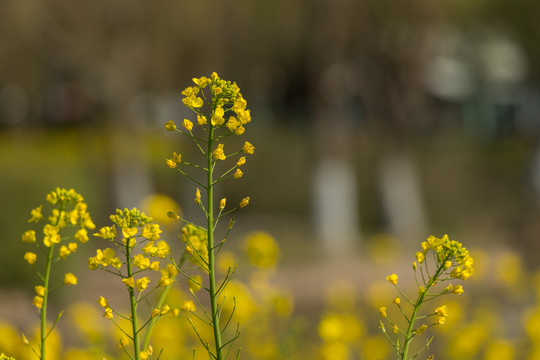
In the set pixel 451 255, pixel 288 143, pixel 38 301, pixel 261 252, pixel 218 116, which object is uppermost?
pixel 288 143

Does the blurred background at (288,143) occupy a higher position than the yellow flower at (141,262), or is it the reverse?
the blurred background at (288,143)

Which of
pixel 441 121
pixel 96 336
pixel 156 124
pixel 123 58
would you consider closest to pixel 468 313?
pixel 96 336

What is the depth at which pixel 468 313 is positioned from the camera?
6102 mm

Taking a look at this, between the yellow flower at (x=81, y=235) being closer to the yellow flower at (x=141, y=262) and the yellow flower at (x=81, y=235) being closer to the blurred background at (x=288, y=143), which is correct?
the yellow flower at (x=141, y=262)

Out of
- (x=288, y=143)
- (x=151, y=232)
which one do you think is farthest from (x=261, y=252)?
(x=288, y=143)

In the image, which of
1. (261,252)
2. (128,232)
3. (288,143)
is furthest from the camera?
(288,143)

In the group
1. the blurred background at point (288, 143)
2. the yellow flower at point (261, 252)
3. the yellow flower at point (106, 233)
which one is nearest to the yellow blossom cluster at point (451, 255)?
the yellow flower at point (106, 233)

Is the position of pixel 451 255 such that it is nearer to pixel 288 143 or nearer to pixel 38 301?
pixel 38 301

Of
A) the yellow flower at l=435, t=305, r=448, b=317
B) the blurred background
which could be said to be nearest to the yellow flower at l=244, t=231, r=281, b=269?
the yellow flower at l=435, t=305, r=448, b=317

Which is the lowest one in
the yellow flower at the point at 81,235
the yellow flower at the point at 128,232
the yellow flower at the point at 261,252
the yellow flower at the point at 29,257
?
the yellow flower at the point at 29,257

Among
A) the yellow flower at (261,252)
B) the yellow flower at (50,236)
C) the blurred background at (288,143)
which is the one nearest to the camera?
→ the yellow flower at (50,236)

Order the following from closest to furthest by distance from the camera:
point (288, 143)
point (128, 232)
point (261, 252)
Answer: point (128, 232), point (261, 252), point (288, 143)

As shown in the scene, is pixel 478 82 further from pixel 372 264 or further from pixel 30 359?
pixel 30 359

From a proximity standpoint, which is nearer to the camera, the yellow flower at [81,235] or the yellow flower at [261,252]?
the yellow flower at [81,235]
